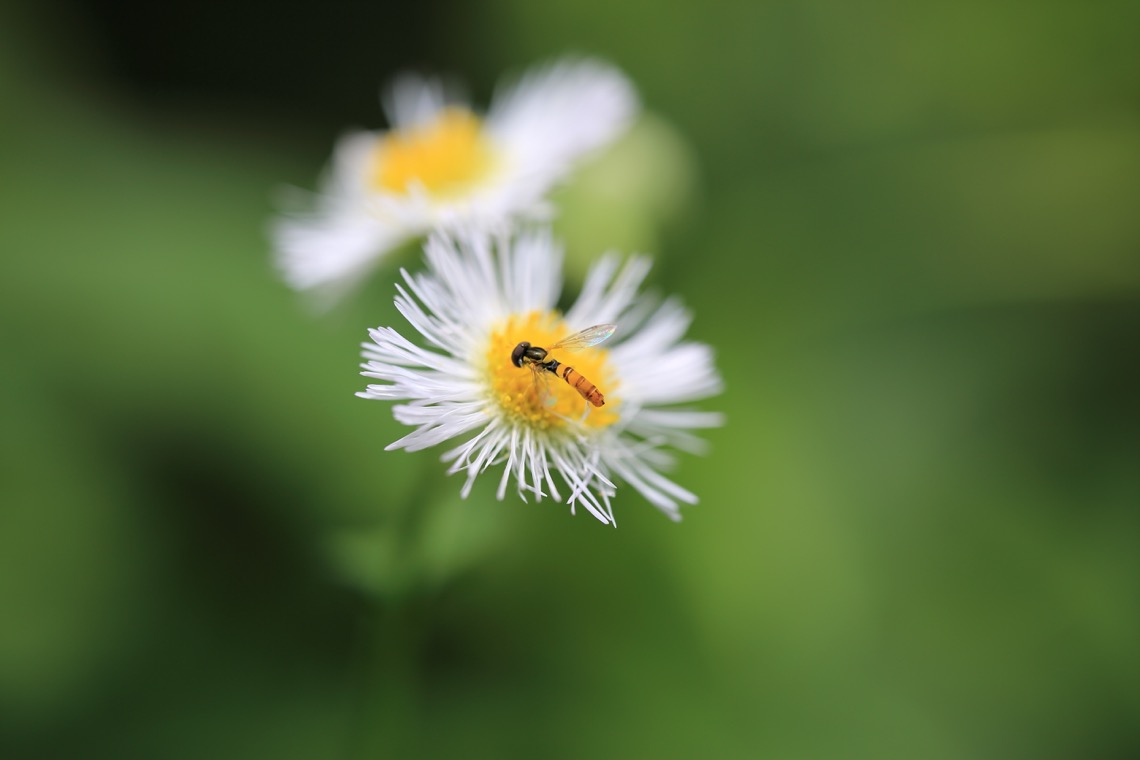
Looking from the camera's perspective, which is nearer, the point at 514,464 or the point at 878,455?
the point at 514,464

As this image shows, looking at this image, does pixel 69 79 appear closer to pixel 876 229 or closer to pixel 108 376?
pixel 108 376

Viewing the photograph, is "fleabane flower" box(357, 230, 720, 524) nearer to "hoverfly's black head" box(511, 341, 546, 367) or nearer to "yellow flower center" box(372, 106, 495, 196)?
"hoverfly's black head" box(511, 341, 546, 367)

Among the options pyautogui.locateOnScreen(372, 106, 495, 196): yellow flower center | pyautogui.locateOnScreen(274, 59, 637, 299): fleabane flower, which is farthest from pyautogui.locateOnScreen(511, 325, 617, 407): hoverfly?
pyautogui.locateOnScreen(372, 106, 495, 196): yellow flower center

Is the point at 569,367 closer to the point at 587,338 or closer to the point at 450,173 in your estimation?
the point at 587,338

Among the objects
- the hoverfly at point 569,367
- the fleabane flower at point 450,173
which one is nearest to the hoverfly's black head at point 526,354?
the hoverfly at point 569,367

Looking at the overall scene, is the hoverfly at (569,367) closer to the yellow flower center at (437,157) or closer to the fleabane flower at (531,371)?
the fleabane flower at (531,371)

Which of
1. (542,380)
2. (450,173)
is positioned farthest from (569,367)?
(450,173)

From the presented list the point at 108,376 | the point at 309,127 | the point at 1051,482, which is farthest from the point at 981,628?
the point at 309,127
